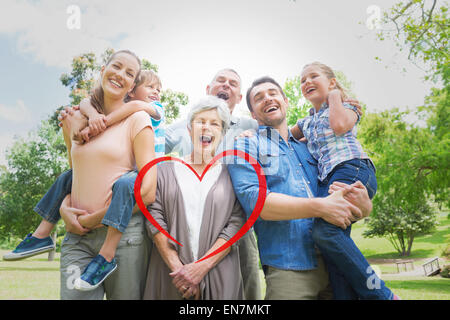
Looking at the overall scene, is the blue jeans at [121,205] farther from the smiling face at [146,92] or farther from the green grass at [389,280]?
the green grass at [389,280]

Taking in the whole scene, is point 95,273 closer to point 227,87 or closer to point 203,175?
point 203,175

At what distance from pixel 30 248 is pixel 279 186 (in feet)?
6.09

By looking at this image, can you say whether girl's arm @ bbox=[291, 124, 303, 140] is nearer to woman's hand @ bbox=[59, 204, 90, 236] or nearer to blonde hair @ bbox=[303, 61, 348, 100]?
blonde hair @ bbox=[303, 61, 348, 100]

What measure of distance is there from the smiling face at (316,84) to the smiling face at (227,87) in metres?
0.77

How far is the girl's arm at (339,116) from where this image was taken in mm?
2404

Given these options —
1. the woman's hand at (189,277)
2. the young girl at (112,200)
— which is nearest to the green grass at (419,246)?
the woman's hand at (189,277)

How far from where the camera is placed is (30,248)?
2393 mm

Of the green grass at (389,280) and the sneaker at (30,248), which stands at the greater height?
the sneaker at (30,248)

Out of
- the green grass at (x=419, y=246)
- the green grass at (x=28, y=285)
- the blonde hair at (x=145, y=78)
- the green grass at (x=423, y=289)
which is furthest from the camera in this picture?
the green grass at (x=419, y=246)
